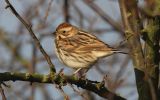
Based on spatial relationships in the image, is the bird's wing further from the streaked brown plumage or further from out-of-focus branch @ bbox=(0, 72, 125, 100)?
out-of-focus branch @ bbox=(0, 72, 125, 100)

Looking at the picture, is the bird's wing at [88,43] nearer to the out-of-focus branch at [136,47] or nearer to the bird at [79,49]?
the bird at [79,49]

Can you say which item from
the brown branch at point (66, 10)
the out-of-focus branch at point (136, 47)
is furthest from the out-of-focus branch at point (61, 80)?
the brown branch at point (66, 10)

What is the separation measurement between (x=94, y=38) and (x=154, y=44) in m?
1.35

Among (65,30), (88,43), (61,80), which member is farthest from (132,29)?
(65,30)

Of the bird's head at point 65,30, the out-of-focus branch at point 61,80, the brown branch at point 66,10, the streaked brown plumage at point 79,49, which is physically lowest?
the out-of-focus branch at point 61,80

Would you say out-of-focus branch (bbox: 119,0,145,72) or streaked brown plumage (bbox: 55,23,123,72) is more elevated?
streaked brown plumage (bbox: 55,23,123,72)

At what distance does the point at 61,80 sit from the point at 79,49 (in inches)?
86.5

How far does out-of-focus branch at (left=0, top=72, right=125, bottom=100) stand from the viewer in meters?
3.68

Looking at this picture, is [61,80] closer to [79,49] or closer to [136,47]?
[136,47]

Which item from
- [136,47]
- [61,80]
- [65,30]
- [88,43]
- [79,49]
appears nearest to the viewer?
[61,80]

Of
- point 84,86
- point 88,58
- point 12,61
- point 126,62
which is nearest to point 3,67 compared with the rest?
point 12,61

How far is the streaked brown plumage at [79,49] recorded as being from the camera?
19.2ft

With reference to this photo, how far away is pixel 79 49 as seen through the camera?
6.12 m

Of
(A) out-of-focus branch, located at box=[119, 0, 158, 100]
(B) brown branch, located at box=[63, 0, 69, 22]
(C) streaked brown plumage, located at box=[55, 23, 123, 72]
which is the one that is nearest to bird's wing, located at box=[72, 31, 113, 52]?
(C) streaked brown plumage, located at box=[55, 23, 123, 72]
